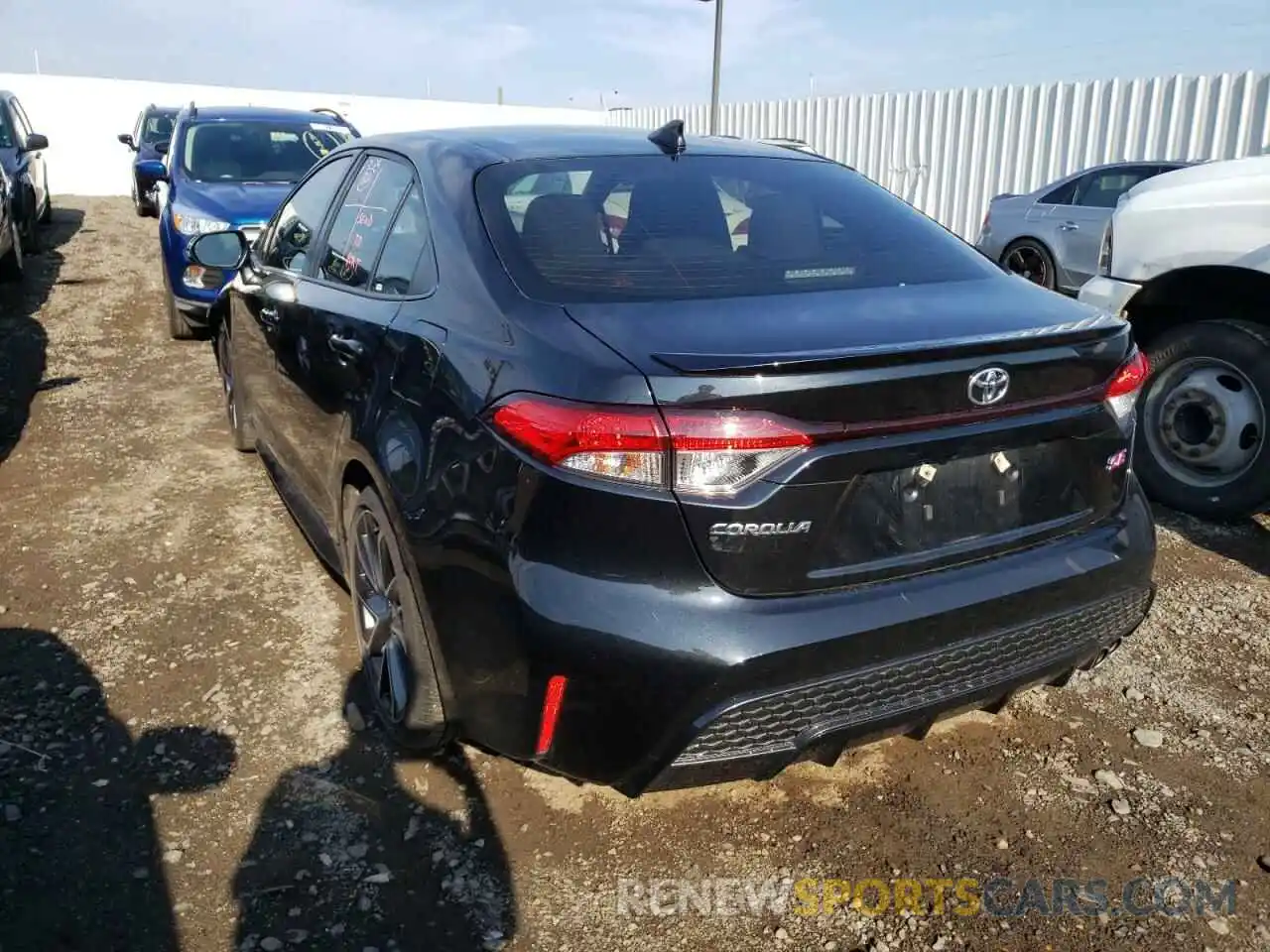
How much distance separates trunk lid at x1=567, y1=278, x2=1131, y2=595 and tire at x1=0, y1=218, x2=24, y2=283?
8.98 meters

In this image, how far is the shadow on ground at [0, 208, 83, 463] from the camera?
613 cm

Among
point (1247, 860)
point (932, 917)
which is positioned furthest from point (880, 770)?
point (1247, 860)

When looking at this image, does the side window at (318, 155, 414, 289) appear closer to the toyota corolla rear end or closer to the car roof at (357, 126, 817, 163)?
the car roof at (357, 126, 817, 163)

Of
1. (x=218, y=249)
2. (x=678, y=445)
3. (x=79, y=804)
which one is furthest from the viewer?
(x=218, y=249)

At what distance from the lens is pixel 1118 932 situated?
88.4 inches

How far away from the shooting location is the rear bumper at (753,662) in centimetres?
197

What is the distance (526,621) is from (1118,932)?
1476mm

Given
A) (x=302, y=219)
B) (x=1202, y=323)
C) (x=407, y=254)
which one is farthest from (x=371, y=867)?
(x=1202, y=323)

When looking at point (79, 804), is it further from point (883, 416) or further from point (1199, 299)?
point (1199, 299)

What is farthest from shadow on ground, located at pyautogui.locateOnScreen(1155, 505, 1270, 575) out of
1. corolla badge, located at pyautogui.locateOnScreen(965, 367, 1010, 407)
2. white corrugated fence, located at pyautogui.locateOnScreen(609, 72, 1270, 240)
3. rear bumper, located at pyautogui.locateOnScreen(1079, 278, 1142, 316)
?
white corrugated fence, located at pyautogui.locateOnScreen(609, 72, 1270, 240)

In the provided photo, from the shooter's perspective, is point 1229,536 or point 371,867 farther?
point 1229,536

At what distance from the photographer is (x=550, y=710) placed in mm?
2076

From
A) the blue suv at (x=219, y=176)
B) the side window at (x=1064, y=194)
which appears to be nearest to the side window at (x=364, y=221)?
the blue suv at (x=219, y=176)

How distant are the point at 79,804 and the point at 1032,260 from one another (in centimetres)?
1009
